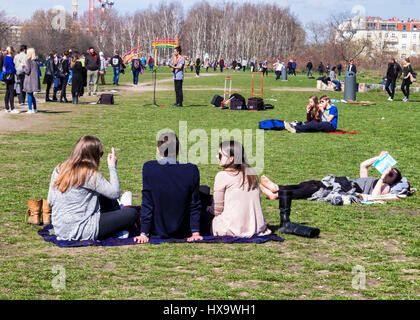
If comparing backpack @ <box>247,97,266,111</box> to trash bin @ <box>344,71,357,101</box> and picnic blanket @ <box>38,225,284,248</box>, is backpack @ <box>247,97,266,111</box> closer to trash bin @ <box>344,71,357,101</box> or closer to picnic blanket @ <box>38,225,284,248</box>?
trash bin @ <box>344,71,357,101</box>

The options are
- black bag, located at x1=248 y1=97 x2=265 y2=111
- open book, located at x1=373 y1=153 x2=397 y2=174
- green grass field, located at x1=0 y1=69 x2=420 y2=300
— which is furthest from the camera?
black bag, located at x1=248 y1=97 x2=265 y2=111

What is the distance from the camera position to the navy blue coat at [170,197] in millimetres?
7047

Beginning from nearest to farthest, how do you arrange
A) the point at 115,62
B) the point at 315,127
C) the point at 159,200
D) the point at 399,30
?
the point at 159,200
the point at 315,127
the point at 115,62
the point at 399,30

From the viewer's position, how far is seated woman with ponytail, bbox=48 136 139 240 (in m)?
6.95

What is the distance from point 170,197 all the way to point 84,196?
89 cm

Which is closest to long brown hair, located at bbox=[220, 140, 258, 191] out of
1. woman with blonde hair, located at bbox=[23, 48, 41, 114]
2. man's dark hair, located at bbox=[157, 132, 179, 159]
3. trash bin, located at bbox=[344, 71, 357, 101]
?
man's dark hair, located at bbox=[157, 132, 179, 159]

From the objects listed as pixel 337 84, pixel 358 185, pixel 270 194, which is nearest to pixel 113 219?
pixel 270 194

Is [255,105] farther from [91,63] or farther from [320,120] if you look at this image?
[91,63]

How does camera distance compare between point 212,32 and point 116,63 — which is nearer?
point 116,63

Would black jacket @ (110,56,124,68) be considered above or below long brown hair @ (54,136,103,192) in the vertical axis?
above

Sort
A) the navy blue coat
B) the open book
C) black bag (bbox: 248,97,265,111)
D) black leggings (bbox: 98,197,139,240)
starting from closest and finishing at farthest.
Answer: the navy blue coat → black leggings (bbox: 98,197,139,240) → the open book → black bag (bbox: 248,97,265,111)

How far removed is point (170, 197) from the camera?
7051mm
